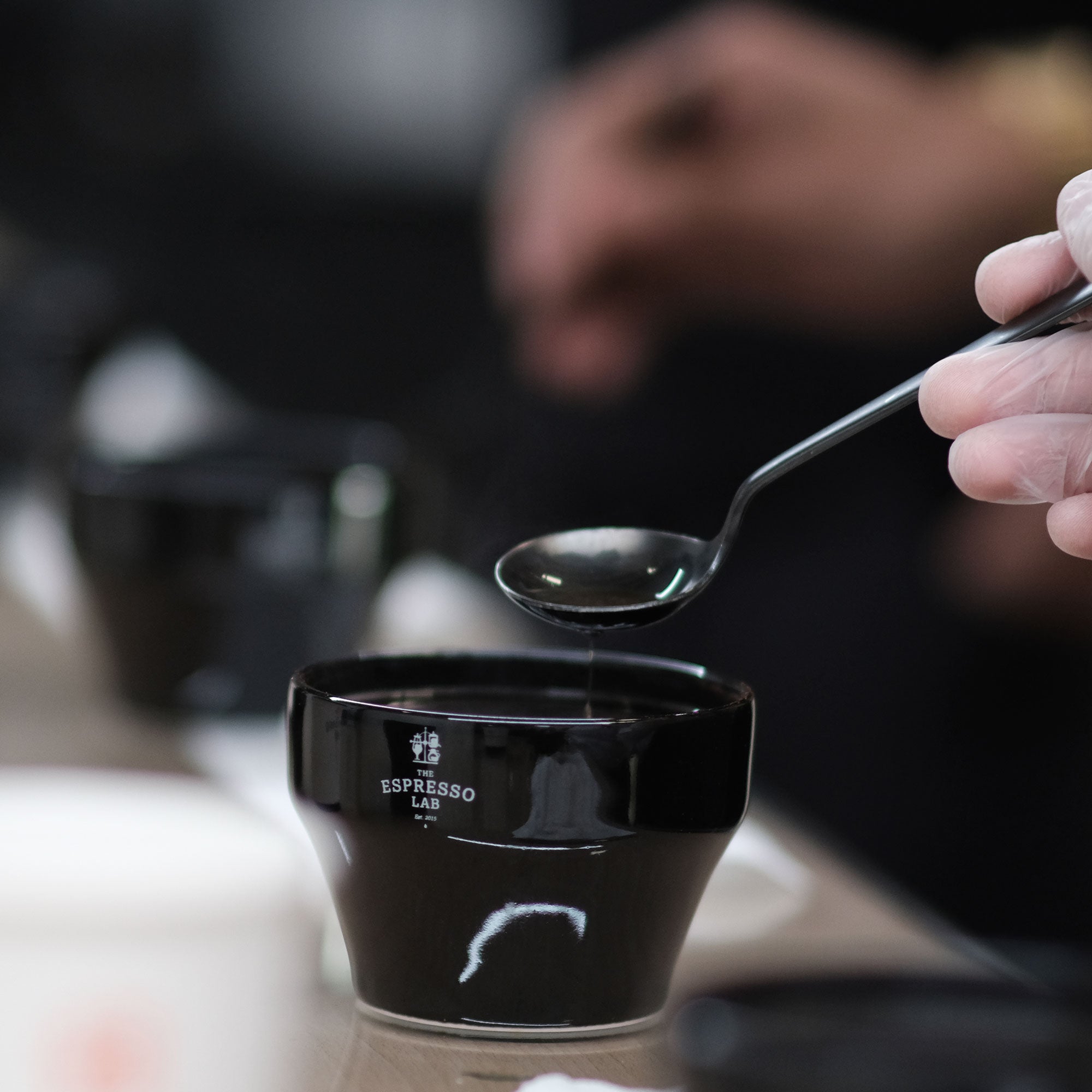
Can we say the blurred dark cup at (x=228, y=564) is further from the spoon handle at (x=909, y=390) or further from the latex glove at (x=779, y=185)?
the latex glove at (x=779, y=185)

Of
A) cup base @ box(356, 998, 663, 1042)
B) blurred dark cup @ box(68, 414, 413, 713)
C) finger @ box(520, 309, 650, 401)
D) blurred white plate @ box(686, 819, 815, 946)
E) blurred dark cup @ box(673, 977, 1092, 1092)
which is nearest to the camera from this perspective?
blurred dark cup @ box(673, 977, 1092, 1092)

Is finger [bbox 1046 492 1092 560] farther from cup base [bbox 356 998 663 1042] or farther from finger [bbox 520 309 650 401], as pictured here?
finger [bbox 520 309 650 401]

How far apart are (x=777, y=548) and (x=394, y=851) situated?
140cm

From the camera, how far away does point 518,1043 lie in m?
0.39

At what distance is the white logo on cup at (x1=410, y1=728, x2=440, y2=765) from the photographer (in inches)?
14.6

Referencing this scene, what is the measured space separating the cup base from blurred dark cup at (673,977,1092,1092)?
0.07 m

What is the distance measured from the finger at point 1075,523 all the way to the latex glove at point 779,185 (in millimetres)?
983

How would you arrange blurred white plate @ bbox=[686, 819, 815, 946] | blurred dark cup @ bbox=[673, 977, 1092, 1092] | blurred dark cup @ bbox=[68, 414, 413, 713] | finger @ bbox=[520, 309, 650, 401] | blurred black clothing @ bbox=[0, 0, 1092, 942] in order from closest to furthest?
blurred dark cup @ bbox=[673, 977, 1092, 1092], blurred white plate @ bbox=[686, 819, 815, 946], blurred dark cup @ bbox=[68, 414, 413, 713], finger @ bbox=[520, 309, 650, 401], blurred black clothing @ bbox=[0, 0, 1092, 942]

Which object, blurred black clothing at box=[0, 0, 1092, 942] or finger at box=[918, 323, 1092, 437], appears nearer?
finger at box=[918, 323, 1092, 437]

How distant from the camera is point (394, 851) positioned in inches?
15.0

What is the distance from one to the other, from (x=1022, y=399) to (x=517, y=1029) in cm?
21

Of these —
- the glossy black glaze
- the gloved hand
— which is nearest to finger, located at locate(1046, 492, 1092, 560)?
the gloved hand

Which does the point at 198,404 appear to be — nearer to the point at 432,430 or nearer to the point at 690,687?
the point at 432,430

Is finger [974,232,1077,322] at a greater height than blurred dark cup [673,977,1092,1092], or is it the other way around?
finger [974,232,1077,322]
